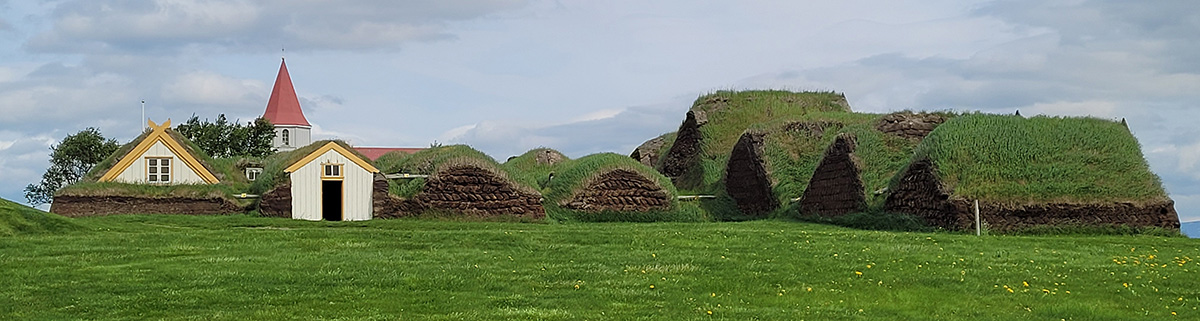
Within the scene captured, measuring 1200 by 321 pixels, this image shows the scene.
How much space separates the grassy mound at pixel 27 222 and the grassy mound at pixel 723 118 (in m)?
29.2

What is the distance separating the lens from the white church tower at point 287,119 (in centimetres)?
10344

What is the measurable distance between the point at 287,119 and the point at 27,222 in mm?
81330

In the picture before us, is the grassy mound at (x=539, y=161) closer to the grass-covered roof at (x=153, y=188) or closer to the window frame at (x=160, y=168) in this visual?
the grass-covered roof at (x=153, y=188)

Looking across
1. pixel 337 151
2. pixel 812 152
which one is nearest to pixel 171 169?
pixel 337 151

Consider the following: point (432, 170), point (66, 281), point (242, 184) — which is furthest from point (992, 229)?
point (242, 184)

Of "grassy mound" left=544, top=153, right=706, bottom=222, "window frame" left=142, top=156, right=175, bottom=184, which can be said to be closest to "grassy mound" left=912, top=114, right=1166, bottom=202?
"grassy mound" left=544, top=153, right=706, bottom=222

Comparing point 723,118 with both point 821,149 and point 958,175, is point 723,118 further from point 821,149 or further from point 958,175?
point 958,175

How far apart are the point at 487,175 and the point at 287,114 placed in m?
70.5

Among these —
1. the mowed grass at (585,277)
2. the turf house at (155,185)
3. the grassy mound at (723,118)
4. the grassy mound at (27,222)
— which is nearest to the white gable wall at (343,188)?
the turf house at (155,185)

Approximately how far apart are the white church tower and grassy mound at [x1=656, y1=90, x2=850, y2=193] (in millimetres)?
56615

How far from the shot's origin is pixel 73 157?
7262 cm

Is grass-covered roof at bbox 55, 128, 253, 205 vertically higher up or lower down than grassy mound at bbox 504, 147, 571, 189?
lower down

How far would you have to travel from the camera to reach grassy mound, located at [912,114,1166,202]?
29453 millimetres

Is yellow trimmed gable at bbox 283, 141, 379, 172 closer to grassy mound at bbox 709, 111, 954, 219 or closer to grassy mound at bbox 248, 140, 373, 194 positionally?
grassy mound at bbox 248, 140, 373, 194
